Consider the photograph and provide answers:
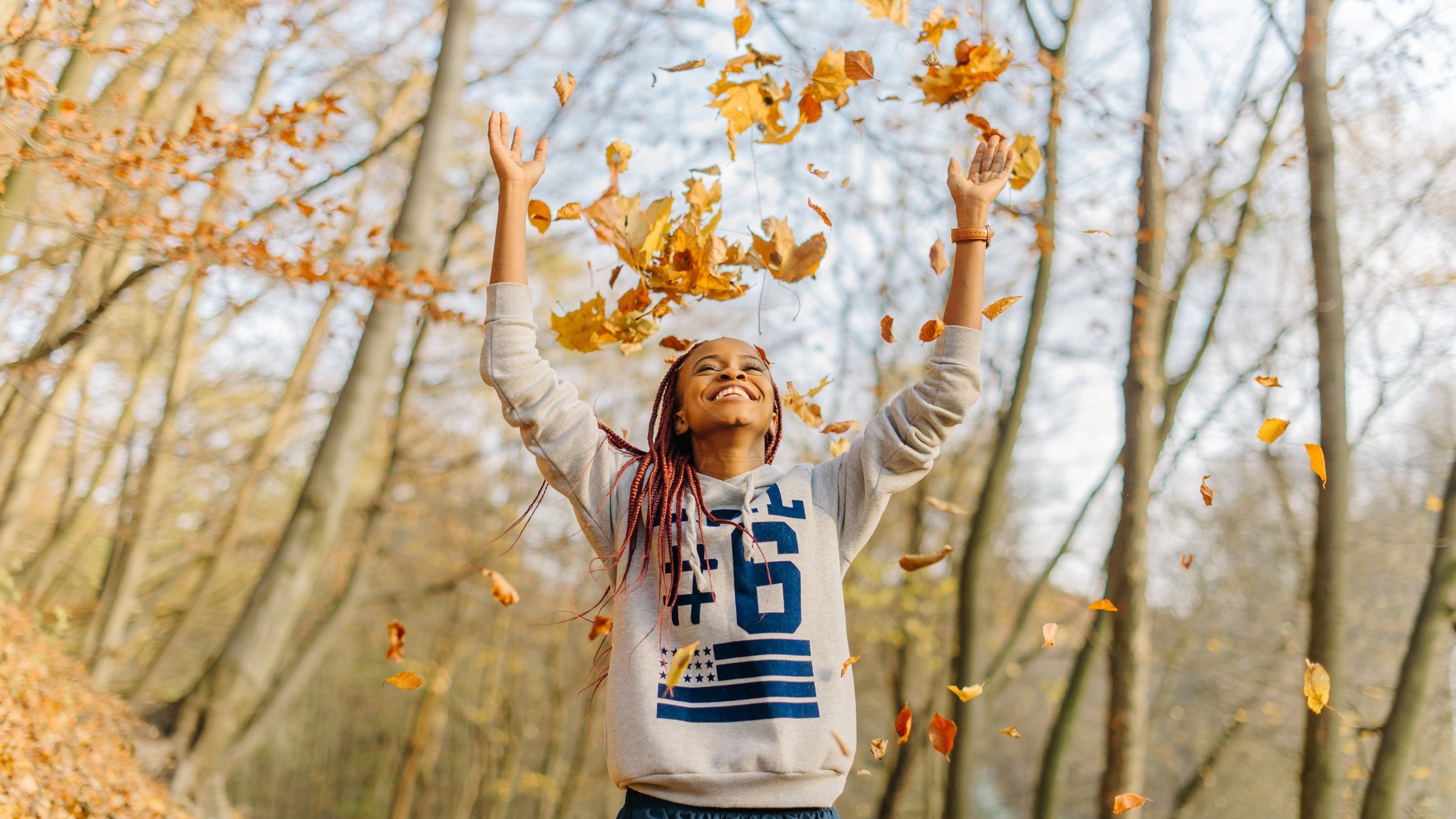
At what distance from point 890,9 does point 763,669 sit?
2037 mm

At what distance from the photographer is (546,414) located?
2174mm

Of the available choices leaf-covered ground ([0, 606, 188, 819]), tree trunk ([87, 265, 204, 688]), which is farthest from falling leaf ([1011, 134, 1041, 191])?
tree trunk ([87, 265, 204, 688])

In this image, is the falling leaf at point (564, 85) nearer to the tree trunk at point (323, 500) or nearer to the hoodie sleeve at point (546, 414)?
the hoodie sleeve at point (546, 414)

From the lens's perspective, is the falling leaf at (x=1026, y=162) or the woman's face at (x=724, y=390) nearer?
the woman's face at (x=724, y=390)

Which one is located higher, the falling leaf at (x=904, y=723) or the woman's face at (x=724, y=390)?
the woman's face at (x=724, y=390)

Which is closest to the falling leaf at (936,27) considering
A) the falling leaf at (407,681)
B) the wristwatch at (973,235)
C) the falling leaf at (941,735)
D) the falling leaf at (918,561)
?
the wristwatch at (973,235)

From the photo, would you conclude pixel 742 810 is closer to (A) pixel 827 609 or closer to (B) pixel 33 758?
(A) pixel 827 609

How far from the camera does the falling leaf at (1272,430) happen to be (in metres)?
3.31

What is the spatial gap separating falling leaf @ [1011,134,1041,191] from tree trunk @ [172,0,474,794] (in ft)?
11.4

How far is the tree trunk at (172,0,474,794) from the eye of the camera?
A: 16.1 ft

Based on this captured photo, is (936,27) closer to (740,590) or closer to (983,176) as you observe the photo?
(983,176)

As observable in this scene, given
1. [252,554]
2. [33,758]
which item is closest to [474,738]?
[252,554]

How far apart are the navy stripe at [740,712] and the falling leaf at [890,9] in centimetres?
200

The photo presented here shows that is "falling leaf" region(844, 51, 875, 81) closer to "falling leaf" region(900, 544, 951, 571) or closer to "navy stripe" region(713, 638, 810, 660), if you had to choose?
"falling leaf" region(900, 544, 951, 571)
